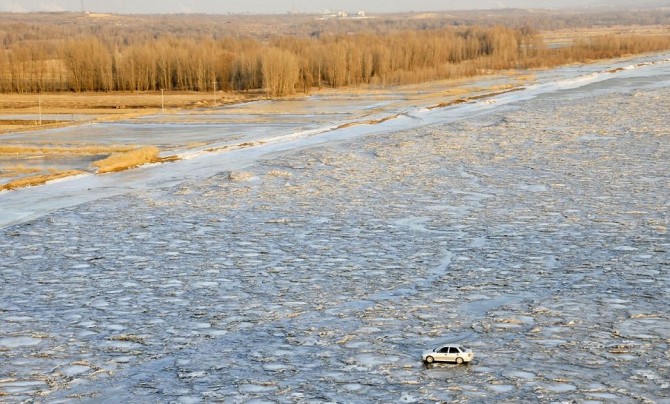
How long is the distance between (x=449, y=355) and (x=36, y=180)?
13.2 meters

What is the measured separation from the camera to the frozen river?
695cm

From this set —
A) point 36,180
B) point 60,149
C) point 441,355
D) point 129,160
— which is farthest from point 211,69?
point 441,355

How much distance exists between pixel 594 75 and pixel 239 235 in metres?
38.7

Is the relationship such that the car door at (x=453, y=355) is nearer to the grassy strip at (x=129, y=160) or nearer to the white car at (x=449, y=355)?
the white car at (x=449, y=355)

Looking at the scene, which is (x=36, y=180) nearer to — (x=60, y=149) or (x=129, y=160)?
(x=129, y=160)

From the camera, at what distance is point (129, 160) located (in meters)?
20.9

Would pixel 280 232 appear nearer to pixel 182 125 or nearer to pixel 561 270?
pixel 561 270

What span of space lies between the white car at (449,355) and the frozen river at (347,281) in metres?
0.13

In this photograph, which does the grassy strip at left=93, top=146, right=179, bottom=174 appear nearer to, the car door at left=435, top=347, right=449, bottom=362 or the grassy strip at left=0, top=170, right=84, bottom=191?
the grassy strip at left=0, top=170, right=84, bottom=191

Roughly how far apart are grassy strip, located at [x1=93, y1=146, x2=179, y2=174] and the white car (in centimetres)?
1368

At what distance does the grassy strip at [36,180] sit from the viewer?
1783 centimetres

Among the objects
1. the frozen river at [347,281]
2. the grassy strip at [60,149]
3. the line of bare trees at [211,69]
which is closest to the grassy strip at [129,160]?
the frozen river at [347,281]

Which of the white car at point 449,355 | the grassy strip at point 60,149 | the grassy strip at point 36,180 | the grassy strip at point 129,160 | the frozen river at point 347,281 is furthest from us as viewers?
the grassy strip at point 60,149

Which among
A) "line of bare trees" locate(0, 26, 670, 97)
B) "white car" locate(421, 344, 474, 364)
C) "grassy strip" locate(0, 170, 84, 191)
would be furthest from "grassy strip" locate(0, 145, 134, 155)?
"line of bare trees" locate(0, 26, 670, 97)
